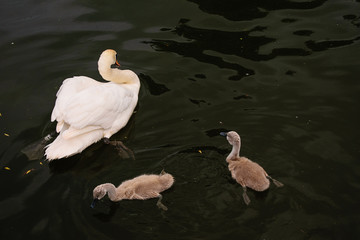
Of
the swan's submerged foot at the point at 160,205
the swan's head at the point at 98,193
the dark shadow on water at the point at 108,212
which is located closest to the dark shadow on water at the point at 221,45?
the swan's submerged foot at the point at 160,205

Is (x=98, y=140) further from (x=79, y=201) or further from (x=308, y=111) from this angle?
(x=308, y=111)

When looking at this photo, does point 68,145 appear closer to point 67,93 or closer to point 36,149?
point 36,149

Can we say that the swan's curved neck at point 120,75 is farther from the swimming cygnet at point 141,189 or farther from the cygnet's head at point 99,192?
Answer: the cygnet's head at point 99,192

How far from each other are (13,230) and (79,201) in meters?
0.81

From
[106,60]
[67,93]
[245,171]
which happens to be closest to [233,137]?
[245,171]

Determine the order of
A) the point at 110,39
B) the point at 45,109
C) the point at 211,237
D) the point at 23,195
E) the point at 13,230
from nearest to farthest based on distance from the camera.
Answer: the point at 211,237 < the point at 13,230 < the point at 23,195 < the point at 45,109 < the point at 110,39

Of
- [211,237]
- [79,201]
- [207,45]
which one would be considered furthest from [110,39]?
[211,237]

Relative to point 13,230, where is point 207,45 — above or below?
above

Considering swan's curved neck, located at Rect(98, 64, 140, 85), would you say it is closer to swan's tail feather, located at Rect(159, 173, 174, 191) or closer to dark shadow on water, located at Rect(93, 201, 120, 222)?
swan's tail feather, located at Rect(159, 173, 174, 191)

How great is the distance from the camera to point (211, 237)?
16.7 ft

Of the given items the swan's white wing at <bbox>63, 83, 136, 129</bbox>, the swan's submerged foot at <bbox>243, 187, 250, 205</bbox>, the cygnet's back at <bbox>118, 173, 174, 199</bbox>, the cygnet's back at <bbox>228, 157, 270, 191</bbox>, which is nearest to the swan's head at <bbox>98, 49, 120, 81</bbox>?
the swan's white wing at <bbox>63, 83, 136, 129</bbox>

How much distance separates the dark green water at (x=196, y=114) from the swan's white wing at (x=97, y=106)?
1.33ft

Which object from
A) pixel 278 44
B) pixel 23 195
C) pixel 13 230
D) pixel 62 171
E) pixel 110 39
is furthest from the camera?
pixel 110 39

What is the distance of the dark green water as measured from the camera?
5.35m
